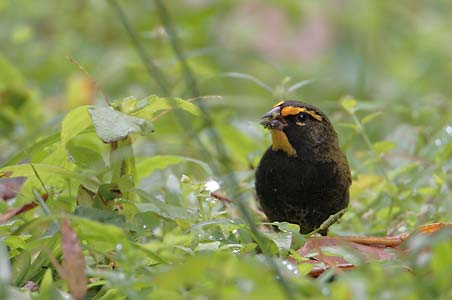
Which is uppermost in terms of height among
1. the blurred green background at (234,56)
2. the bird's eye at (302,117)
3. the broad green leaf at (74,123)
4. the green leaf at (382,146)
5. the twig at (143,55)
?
the twig at (143,55)

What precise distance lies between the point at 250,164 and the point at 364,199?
552 mm

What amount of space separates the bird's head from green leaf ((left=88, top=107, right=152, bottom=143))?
1.07 metres

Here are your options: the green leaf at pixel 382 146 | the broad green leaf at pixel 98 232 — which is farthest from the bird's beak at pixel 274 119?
the broad green leaf at pixel 98 232

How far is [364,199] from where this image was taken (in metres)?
4.48

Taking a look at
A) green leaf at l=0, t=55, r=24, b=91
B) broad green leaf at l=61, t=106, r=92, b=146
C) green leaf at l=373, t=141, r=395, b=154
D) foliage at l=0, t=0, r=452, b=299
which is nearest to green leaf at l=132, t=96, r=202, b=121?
foliage at l=0, t=0, r=452, b=299

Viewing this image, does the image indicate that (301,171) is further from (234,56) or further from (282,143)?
(234,56)

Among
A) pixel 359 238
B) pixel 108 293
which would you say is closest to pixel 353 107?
pixel 359 238

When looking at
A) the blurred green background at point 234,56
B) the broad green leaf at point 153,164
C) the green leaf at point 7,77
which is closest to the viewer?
the broad green leaf at point 153,164

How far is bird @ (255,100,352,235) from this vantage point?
13.2 feet

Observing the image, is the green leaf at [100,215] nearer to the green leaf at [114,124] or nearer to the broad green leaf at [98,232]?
the broad green leaf at [98,232]

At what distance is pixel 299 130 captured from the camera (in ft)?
13.9

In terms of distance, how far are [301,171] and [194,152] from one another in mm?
1373

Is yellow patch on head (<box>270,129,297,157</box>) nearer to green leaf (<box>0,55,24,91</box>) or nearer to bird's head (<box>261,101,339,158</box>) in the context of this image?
bird's head (<box>261,101,339,158</box>)

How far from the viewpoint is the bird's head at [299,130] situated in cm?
419
